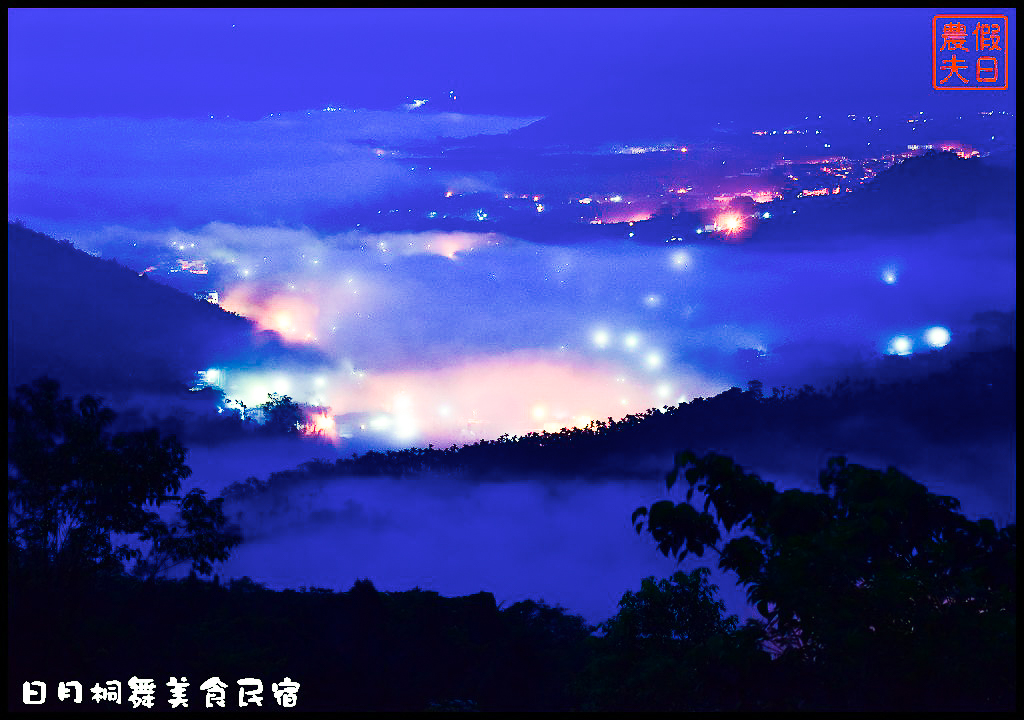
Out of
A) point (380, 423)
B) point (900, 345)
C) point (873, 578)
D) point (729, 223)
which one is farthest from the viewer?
point (729, 223)

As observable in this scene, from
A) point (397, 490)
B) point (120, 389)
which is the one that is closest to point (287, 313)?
point (120, 389)

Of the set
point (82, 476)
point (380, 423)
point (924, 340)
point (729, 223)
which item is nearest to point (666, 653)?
point (82, 476)

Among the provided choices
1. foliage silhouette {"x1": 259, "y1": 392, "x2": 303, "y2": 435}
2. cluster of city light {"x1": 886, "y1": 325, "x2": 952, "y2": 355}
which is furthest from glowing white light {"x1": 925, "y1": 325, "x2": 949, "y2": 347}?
foliage silhouette {"x1": 259, "y1": 392, "x2": 303, "y2": 435}

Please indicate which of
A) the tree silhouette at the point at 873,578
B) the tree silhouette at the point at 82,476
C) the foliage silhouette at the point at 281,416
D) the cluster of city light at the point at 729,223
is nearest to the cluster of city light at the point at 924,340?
the foliage silhouette at the point at 281,416

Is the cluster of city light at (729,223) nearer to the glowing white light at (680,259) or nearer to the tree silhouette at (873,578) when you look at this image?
the glowing white light at (680,259)

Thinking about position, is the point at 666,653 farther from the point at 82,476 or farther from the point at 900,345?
the point at 900,345

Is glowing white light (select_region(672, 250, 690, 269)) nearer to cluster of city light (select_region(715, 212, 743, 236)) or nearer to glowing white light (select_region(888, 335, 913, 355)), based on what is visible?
cluster of city light (select_region(715, 212, 743, 236))
